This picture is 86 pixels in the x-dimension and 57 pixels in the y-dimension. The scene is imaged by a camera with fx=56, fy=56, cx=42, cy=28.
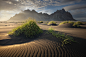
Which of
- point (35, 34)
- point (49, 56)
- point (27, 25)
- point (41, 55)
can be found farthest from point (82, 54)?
point (27, 25)

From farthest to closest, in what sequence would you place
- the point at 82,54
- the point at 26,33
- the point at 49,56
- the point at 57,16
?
the point at 57,16 < the point at 26,33 < the point at 82,54 < the point at 49,56

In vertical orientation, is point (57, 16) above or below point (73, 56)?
above

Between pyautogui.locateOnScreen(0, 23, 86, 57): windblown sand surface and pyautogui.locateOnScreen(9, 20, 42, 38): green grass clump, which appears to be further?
pyautogui.locateOnScreen(9, 20, 42, 38): green grass clump

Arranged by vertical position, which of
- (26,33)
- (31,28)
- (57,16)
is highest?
(57,16)

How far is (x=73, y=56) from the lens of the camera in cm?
228

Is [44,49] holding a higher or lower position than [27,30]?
lower

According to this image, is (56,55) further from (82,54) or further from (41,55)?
(82,54)

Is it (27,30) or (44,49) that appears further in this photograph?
(27,30)

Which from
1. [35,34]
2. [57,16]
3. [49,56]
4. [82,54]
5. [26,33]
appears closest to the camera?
[49,56]

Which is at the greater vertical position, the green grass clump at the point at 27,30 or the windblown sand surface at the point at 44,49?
the green grass clump at the point at 27,30

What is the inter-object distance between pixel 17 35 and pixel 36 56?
3661mm

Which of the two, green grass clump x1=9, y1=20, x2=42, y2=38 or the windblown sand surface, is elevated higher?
green grass clump x1=9, y1=20, x2=42, y2=38

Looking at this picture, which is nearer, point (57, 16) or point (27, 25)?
point (27, 25)

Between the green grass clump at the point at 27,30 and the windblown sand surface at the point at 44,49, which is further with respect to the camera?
the green grass clump at the point at 27,30
